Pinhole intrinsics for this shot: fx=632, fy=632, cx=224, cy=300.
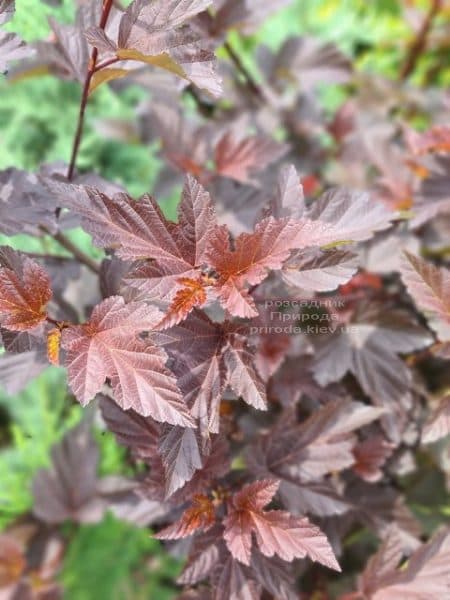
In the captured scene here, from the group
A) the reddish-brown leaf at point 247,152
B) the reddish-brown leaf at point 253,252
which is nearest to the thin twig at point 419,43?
the reddish-brown leaf at point 247,152

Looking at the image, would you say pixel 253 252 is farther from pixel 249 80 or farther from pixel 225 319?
pixel 249 80

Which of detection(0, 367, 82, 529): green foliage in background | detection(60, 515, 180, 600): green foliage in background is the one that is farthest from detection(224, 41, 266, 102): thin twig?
detection(60, 515, 180, 600): green foliage in background

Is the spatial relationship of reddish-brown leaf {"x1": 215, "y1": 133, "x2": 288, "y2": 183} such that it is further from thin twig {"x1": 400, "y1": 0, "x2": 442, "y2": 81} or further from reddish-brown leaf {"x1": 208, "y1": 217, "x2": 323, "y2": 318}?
thin twig {"x1": 400, "y1": 0, "x2": 442, "y2": 81}

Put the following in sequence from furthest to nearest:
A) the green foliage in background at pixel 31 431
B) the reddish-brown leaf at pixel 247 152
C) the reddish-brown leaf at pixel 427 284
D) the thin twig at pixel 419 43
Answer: the thin twig at pixel 419 43
the green foliage in background at pixel 31 431
the reddish-brown leaf at pixel 247 152
the reddish-brown leaf at pixel 427 284

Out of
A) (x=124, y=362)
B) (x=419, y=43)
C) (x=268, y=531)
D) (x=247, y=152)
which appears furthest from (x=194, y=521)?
(x=419, y=43)

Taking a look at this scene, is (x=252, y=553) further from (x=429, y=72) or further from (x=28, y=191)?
(x=429, y=72)

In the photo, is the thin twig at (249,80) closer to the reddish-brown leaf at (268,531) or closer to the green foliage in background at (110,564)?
the reddish-brown leaf at (268,531)

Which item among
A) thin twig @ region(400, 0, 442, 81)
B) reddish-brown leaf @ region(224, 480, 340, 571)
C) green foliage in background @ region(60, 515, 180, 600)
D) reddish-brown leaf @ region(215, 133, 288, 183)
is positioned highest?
thin twig @ region(400, 0, 442, 81)

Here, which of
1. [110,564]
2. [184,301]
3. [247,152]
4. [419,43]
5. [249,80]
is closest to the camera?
[184,301]
